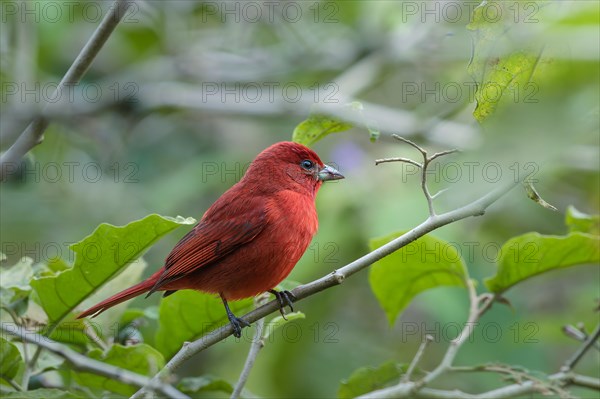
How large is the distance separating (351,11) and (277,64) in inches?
25.7

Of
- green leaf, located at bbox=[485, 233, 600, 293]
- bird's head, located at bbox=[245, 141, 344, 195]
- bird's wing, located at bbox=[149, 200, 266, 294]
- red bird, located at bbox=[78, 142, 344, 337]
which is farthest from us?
bird's head, located at bbox=[245, 141, 344, 195]

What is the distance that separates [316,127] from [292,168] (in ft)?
3.16

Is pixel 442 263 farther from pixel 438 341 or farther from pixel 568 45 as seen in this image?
pixel 438 341

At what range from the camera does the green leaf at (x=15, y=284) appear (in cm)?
261

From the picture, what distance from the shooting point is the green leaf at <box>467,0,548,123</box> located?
184 centimetres

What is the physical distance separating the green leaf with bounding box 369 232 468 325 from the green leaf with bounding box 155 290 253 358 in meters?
0.57

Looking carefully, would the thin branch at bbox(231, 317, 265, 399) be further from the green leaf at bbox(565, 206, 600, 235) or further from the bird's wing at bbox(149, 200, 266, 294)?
the green leaf at bbox(565, 206, 600, 235)

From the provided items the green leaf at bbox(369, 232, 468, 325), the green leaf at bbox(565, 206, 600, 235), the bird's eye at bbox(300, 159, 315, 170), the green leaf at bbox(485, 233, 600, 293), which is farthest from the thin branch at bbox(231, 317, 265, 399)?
the bird's eye at bbox(300, 159, 315, 170)

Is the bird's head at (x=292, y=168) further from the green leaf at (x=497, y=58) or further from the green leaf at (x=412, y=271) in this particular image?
the green leaf at (x=497, y=58)

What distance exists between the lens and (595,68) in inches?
58.3

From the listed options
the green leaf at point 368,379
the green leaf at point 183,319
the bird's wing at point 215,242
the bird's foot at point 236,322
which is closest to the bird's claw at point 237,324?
the bird's foot at point 236,322

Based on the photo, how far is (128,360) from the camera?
2.53 meters

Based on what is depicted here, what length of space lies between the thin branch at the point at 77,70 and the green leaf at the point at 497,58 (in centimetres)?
92

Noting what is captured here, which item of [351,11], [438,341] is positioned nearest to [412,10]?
[351,11]
